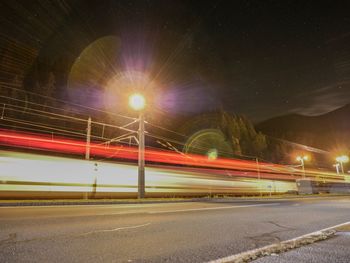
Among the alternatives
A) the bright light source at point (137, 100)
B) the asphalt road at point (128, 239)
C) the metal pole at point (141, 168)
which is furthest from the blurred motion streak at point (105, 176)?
the asphalt road at point (128, 239)

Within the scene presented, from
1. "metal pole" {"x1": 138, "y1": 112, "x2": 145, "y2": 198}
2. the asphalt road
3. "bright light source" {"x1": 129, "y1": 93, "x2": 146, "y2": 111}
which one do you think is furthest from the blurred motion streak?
the asphalt road

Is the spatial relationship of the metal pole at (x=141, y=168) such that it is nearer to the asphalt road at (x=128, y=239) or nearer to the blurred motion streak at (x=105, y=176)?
the blurred motion streak at (x=105, y=176)

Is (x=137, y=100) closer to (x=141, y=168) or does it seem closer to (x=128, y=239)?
(x=141, y=168)

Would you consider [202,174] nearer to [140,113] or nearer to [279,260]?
[140,113]

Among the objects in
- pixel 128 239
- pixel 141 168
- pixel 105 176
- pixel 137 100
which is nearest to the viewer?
pixel 128 239

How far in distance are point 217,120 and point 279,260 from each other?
7227cm

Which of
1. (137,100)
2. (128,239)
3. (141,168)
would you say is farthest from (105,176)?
(128,239)

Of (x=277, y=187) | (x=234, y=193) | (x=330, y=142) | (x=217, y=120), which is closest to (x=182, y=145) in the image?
(x=217, y=120)

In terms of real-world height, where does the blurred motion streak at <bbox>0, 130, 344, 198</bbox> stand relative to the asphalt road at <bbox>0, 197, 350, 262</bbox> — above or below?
above

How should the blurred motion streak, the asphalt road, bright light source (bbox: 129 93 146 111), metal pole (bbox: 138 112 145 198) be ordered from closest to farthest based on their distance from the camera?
the asphalt road < the blurred motion streak < metal pole (bbox: 138 112 145 198) < bright light source (bbox: 129 93 146 111)

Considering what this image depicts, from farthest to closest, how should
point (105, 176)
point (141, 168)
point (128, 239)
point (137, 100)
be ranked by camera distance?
point (137, 100), point (141, 168), point (105, 176), point (128, 239)

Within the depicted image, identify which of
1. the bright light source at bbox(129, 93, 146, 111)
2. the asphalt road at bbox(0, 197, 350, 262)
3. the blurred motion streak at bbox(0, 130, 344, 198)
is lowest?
the asphalt road at bbox(0, 197, 350, 262)

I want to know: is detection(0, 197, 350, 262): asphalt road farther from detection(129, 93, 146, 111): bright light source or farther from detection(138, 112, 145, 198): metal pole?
detection(129, 93, 146, 111): bright light source

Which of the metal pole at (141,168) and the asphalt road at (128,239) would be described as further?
the metal pole at (141,168)
